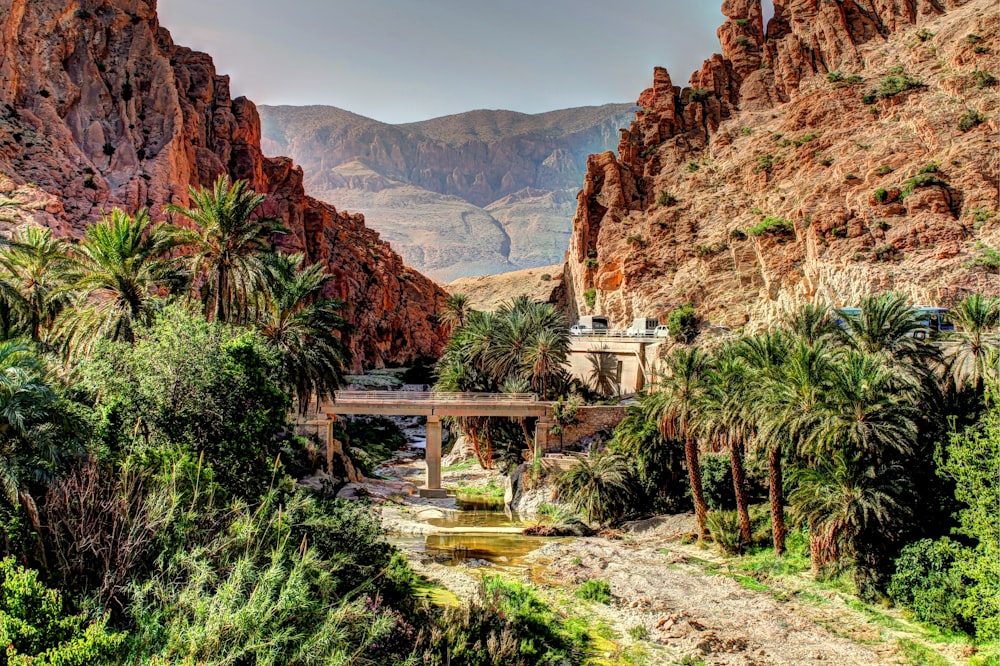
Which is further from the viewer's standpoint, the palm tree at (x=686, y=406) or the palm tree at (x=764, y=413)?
the palm tree at (x=686, y=406)

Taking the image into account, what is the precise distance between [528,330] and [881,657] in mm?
29342

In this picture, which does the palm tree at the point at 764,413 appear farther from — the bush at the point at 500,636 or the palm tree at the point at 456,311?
the palm tree at the point at 456,311

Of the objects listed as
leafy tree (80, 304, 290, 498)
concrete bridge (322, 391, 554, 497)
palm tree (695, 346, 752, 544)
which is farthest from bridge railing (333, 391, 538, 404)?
leafy tree (80, 304, 290, 498)

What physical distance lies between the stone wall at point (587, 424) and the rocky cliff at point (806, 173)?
1654 centimetres

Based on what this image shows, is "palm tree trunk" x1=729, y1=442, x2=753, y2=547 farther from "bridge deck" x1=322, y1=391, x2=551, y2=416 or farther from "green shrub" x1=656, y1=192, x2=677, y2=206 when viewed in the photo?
"green shrub" x1=656, y1=192, x2=677, y2=206

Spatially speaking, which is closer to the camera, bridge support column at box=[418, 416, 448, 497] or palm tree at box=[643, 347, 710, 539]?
palm tree at box=[643, 347, 710, 539]

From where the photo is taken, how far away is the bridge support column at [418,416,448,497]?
129 feet

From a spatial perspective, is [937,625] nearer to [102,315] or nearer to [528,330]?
[102,315]

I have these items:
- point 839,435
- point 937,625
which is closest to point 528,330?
point 839,435

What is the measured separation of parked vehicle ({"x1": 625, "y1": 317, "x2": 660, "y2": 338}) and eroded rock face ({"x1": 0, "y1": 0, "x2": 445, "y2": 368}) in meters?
19.9

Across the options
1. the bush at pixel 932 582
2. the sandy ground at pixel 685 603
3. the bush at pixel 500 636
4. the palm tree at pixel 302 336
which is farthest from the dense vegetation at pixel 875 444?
the palm tree at pixel 302 336

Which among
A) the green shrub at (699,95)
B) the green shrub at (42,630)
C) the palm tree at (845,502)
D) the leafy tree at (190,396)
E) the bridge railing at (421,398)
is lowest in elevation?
the palm tree at (845,502)

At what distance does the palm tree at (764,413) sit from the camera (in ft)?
77.5

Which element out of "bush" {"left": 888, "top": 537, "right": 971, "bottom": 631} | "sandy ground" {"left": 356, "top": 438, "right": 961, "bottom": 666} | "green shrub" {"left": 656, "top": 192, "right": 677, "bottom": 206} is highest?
"green shrub" {"left": 656, "top": 192, "right": 677, "bottom": 206}
